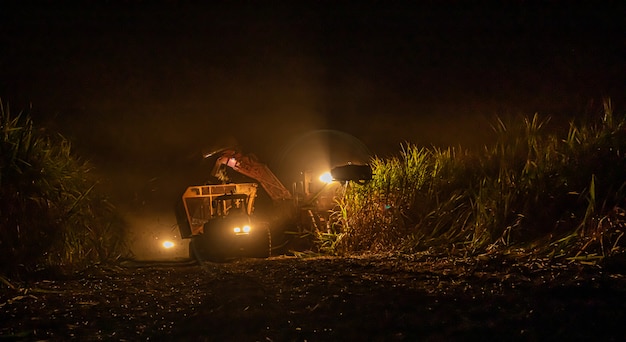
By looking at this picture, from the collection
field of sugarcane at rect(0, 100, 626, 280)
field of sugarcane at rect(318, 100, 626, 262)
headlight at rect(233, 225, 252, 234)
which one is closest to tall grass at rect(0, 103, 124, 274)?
field of sugarcane at rect(0, 100, 626, 280)

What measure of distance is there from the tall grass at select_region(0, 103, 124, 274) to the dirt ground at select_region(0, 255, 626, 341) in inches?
19.8

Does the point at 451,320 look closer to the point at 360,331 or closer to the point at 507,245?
the point at 360,331

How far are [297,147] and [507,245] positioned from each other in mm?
21030

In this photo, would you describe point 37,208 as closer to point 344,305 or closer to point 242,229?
point 344,305

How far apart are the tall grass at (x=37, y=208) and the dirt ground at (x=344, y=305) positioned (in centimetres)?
50

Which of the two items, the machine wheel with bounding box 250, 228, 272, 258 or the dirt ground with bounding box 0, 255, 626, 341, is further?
the machine wheel with bounding box 250, 228, 272, 258

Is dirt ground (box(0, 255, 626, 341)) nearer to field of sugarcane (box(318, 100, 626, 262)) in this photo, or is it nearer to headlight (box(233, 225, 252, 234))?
field of sugarcane (box(318, 100, 626, 262))

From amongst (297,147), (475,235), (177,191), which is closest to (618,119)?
(475,235)

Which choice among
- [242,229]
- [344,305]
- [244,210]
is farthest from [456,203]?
[244,210]

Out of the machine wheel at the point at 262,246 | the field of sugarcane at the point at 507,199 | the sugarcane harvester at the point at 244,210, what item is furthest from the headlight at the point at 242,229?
the field of sugarcane at the point at 507,199

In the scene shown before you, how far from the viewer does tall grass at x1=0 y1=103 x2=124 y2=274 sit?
20.1ft

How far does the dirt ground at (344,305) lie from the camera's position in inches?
148

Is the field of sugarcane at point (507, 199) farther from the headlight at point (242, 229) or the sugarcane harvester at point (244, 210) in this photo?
the headlight at point (242, 229)

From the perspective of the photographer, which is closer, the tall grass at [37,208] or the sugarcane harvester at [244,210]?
the tall grass at [37,208]
